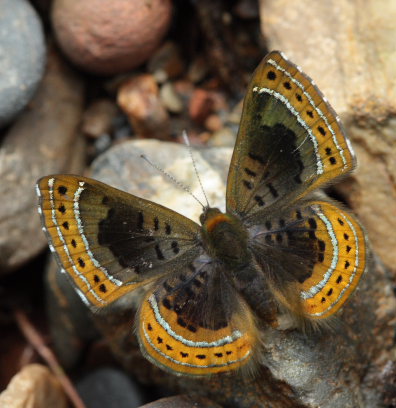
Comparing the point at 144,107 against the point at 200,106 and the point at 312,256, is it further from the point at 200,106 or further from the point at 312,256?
the point at 312,256

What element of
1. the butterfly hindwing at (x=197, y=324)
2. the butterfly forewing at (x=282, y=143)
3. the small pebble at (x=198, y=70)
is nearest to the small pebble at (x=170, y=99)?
the small pebble at (x=198, y=70)

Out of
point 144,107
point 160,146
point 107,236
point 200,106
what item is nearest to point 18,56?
point 144,107

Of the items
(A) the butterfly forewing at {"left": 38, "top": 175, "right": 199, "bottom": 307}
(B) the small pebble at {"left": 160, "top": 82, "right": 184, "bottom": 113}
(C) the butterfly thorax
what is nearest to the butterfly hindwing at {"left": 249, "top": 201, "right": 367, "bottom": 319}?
(C) the butterfly thorax

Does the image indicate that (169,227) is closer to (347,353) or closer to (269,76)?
(269,76)

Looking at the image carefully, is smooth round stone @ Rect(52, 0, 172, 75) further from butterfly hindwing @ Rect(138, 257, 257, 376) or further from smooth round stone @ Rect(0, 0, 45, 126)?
butterfly hindwing @ Rect(138, 257, 257, 376)

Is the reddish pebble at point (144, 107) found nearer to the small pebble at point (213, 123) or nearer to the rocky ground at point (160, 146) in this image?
the rocky ground at point (160, 146)

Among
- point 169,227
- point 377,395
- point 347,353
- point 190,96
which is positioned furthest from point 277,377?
point 190,96

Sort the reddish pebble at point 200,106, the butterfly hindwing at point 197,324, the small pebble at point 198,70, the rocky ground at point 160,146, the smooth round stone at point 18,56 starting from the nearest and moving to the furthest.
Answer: the butterfly hindwing at point 197,324
the rocky ground at point 160,146
the smooth round stone at point 18,56
the reddish pebble at point 200,106
the small pebble at point 198,70
